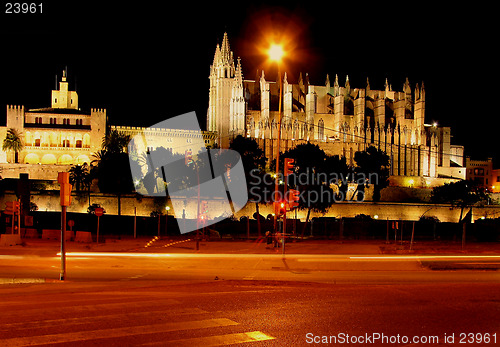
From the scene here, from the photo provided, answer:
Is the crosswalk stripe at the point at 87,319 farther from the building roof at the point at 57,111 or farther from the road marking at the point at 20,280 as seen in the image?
the building roof at the point at 57,111

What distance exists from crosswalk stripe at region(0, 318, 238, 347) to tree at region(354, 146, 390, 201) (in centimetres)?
6711

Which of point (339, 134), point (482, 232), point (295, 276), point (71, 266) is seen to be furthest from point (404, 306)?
point (339, 134)

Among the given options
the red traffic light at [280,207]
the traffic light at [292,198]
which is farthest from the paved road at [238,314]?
the red traffic light at [280,207]

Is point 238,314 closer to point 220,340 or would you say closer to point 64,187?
point 220,340

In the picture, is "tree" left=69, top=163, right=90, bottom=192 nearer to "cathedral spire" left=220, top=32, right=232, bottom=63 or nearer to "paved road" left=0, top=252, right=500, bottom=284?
"cathedral spire" left=220, top=32, right=232, bottom=63

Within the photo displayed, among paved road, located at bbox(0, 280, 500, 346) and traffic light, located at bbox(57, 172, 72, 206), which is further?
traffic light, located at bbox(57, 172, 72, 206)

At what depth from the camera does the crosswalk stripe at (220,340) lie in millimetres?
6475

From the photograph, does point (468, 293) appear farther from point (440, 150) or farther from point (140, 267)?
point (440, 150)

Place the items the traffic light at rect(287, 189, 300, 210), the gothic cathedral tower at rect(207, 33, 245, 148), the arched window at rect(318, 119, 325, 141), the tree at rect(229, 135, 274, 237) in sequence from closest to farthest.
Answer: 1. the traffic light at rect(287, 189, 300, 210)
2. the tree at rect(229, 135, 274, 237)
3. the gothic cathedral tower at rect(207, 33, 245, 148)
4. the arched window at rect(318, 119, 325, 141)

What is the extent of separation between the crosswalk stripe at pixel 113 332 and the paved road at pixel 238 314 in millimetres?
13

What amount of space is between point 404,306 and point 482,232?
3385cm

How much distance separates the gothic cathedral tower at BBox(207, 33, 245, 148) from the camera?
86.4 metres

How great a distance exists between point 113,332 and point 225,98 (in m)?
82.6

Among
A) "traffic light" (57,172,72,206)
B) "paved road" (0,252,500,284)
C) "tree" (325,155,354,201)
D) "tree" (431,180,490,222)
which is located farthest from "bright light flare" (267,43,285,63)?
"tree" (431,180,490,222)
